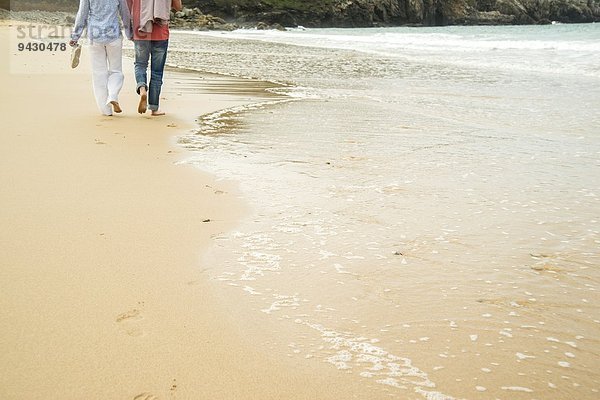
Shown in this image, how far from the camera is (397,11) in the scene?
73500 millimetres

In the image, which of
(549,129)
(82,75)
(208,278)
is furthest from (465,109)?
(82,75)

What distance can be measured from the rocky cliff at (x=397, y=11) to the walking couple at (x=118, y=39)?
6086 centimetres

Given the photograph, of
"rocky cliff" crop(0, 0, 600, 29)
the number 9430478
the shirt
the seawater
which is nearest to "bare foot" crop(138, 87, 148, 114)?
the shirt

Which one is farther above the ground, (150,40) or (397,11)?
(397,11)

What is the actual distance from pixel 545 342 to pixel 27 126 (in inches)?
186

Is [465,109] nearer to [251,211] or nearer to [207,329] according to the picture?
[251,211]

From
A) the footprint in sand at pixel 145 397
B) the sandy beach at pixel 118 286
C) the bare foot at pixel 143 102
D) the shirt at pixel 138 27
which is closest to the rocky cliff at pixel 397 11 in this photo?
the shirt at pixel 138 27

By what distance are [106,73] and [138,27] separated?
0.61 m

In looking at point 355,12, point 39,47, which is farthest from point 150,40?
point 355,12

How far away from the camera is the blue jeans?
20.4ft

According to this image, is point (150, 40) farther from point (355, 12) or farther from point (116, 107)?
point (355, 12)

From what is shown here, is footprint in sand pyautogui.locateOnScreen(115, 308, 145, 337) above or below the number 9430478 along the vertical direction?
below

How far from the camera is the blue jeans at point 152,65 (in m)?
6.21

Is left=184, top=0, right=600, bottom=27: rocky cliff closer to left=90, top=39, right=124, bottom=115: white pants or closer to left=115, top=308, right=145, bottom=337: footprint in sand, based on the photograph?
left=90, top=39, right=124, bottom=115: white pants
